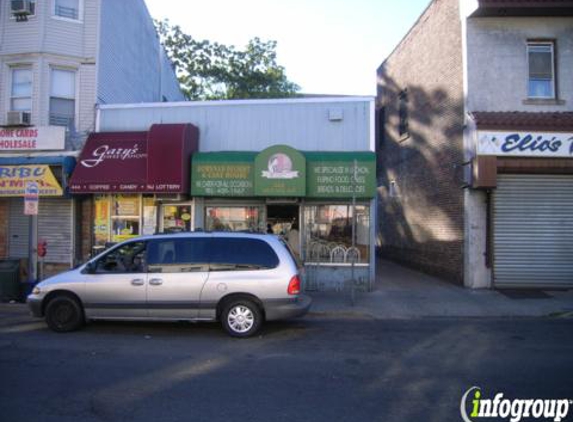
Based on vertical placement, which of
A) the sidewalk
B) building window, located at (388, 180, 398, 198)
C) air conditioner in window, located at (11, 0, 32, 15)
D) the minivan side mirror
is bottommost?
the sidewalk

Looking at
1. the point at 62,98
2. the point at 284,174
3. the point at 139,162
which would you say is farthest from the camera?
the point at 62,98

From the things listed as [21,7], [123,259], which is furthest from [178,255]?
[21,7]

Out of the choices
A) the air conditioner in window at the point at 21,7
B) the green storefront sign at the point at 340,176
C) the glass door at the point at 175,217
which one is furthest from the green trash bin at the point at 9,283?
the air conditioner in window at the point at 21,7

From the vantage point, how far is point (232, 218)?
13.4m

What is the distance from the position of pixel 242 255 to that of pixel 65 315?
338cm

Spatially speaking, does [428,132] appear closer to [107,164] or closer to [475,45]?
[475,45]

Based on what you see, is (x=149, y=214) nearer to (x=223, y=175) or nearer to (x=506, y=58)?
(x=223, y=175)

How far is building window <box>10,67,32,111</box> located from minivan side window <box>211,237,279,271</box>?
31.9 ft

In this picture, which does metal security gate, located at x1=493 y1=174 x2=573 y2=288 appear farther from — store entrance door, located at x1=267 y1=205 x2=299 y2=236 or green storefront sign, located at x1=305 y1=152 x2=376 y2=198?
store entrance door, located at x1=267 y1=205 x2=299 y2=236

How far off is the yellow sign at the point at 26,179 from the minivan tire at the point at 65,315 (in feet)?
18.5

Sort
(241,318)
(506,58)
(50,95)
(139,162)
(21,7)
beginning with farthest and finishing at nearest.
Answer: (50,95) → (21,7) → (506,58) → (139,162) → (241,318)

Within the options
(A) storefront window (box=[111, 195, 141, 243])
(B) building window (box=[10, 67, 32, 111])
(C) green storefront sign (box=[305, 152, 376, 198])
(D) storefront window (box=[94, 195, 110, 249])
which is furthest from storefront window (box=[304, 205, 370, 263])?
(B) building window (box=[10, 67, 32, 111])

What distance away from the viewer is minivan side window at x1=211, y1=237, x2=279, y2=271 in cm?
805

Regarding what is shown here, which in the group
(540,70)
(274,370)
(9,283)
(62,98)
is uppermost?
(540,70)
